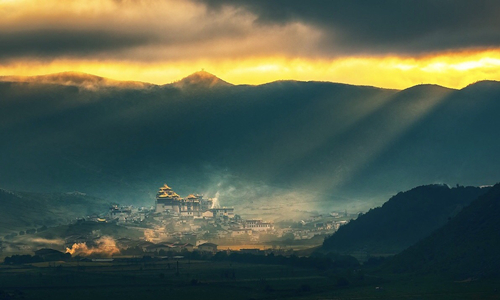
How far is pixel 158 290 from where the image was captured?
493 ft

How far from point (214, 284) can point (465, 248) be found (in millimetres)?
30872

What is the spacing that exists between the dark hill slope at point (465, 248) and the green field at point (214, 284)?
406 cm

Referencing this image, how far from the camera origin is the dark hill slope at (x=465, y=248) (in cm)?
15588

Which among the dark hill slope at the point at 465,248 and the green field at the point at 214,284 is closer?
the green field at the point at 214,284

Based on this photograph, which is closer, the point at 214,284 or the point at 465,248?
the point at 214,284

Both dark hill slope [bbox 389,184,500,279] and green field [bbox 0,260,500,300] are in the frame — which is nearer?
green field [bbox 0,260,500,300]

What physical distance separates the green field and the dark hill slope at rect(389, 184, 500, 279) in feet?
13.3

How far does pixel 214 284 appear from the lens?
155 metres

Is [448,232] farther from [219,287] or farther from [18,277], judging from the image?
[18,277]

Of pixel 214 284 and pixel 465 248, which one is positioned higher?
pixel 465 248

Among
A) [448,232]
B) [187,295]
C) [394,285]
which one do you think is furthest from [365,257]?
[187,295]

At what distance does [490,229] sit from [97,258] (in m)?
57.7

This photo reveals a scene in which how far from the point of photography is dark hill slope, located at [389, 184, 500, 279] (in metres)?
156

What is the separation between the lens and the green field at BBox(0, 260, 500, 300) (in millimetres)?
145375
